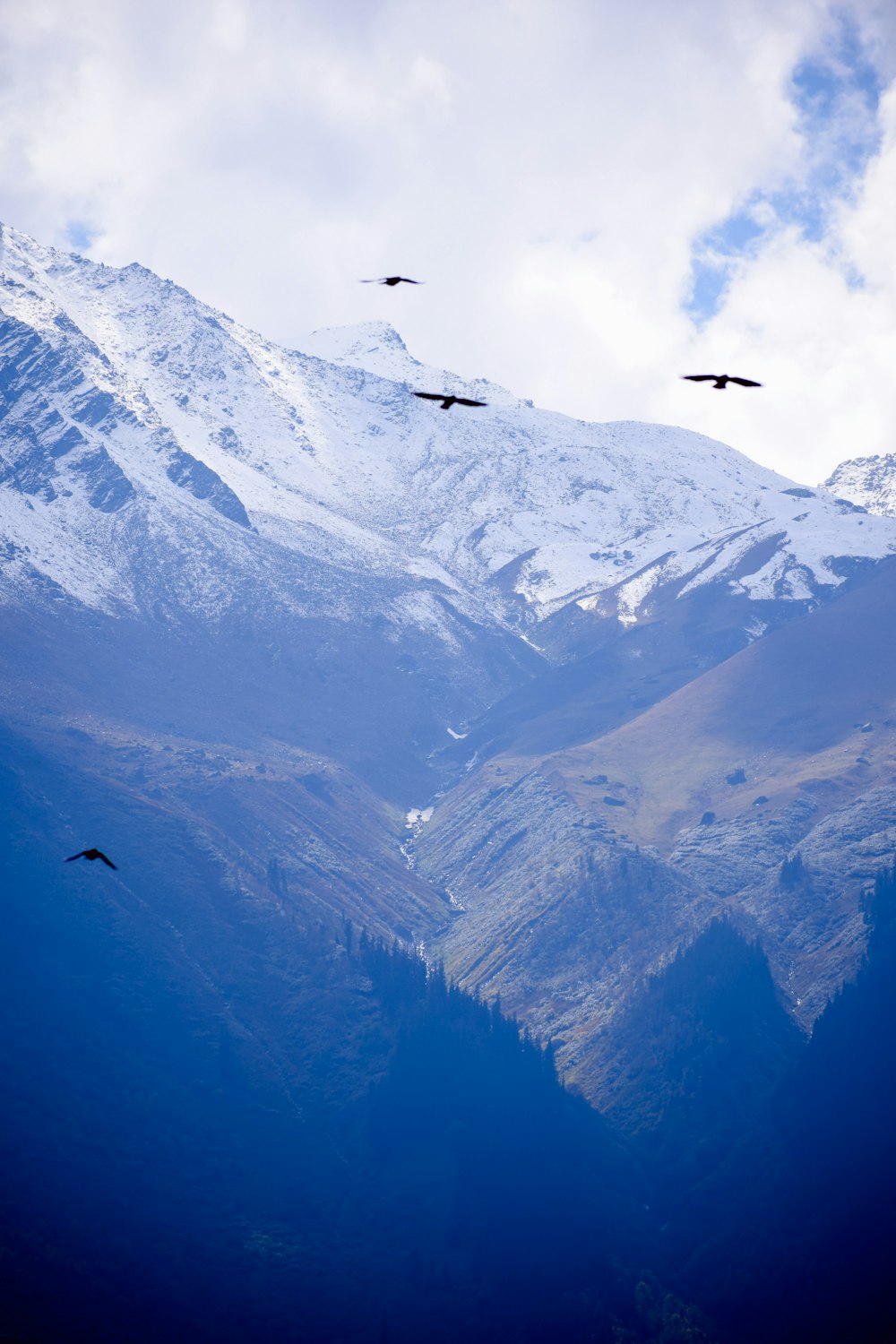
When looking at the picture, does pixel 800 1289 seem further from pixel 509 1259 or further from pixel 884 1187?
pixel 509 1259

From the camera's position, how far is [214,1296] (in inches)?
6973

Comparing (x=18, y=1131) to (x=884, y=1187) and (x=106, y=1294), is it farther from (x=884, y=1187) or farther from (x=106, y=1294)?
(x=884, y=1187)

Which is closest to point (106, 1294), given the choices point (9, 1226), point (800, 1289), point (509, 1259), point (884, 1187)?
point (9, 1226)

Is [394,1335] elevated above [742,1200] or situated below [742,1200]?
below

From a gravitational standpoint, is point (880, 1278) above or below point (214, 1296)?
above

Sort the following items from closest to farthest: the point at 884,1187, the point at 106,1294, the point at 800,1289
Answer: the point at 106,1294 < the point at 800,1289 < the point at 884,1187

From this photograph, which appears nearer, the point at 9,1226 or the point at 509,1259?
the point at 9,1226

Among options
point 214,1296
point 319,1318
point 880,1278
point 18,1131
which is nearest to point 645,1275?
A: point 880,1278

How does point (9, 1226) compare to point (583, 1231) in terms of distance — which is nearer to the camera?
point (9, 1226)

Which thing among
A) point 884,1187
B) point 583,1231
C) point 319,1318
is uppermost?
point 884,1187

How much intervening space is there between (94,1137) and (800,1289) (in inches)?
3528

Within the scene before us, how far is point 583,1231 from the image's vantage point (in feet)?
636

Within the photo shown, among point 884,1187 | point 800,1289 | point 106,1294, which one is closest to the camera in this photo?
point 106,1294

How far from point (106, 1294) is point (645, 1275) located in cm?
6386
